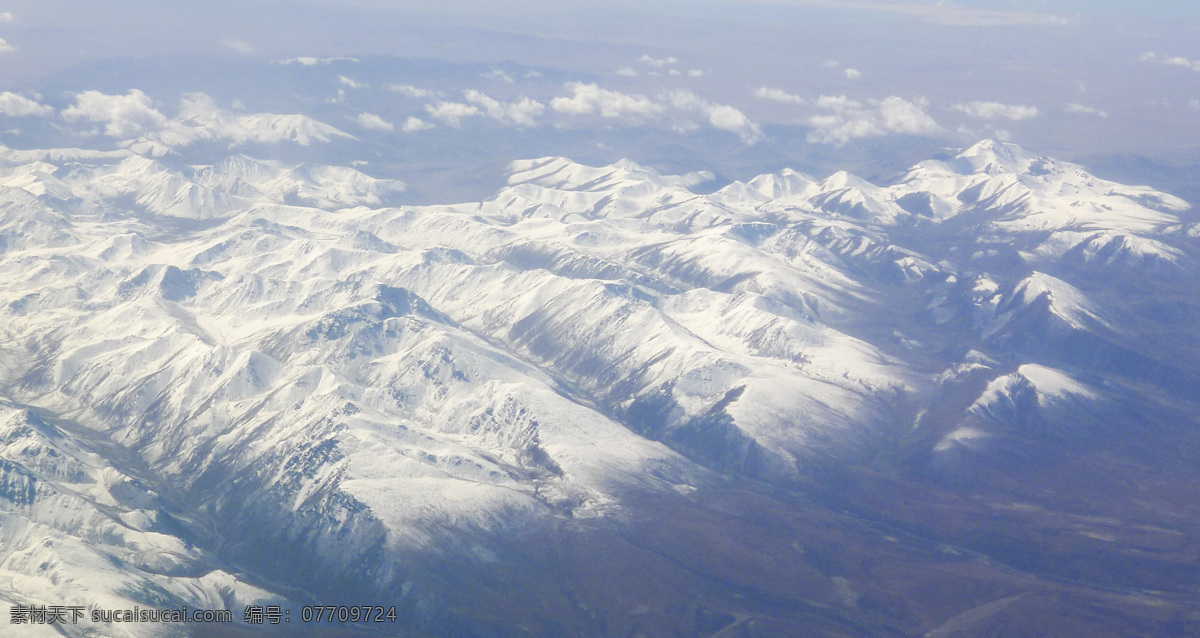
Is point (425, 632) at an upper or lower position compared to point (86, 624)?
lower

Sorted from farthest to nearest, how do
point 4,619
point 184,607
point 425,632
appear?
1. point 425,632
2. point 184,607
3. point 4,619

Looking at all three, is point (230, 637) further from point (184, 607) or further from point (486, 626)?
point (486, 626)

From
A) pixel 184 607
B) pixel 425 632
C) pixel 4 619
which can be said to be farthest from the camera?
pixel 425 632

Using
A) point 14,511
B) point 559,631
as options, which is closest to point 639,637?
point 559,631

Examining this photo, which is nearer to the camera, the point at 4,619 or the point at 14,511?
the point at 4,619

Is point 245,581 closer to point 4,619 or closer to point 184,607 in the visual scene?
point 184,607

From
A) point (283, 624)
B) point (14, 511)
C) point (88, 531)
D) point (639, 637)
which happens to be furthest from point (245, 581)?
point (639, 637)

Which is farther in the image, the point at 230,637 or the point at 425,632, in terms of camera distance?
the point at 425,632

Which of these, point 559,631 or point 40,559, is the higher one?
point 40,559

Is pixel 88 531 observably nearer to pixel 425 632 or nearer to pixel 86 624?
pixel 86 624
